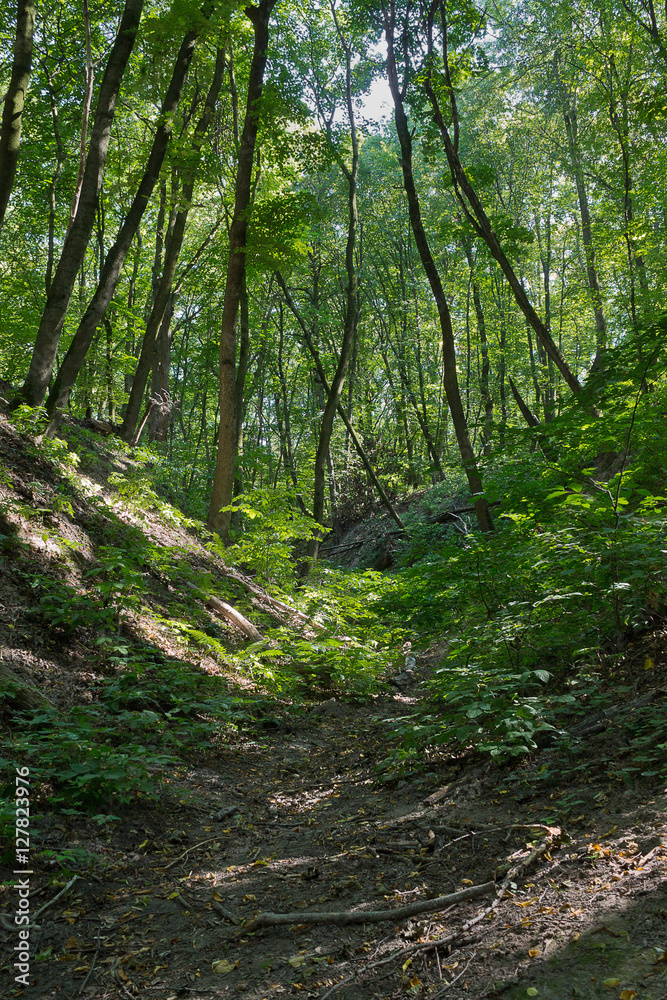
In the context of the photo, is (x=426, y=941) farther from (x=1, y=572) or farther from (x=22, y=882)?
(x=1, y=572)

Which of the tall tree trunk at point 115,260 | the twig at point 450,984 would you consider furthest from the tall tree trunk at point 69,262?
the twig at point 450,984

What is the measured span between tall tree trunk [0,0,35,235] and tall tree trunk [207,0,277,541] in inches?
129

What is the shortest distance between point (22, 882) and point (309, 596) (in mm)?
6112

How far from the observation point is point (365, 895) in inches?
111

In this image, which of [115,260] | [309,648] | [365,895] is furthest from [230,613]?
[365,895]

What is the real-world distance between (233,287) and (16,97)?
12.1ft

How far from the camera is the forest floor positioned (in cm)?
204

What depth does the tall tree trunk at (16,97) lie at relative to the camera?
7.61 meters

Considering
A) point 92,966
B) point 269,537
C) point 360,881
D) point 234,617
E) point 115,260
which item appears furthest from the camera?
point 269,537

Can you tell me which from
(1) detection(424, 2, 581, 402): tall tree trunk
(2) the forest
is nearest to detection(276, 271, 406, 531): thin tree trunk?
(2) the forest

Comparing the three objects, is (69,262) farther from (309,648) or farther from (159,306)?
(309,648)

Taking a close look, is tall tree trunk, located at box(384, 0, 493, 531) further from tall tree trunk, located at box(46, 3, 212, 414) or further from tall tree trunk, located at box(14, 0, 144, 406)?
tall tree trunk, located at box(14, 0, 144, 406)

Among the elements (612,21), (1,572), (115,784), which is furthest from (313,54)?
(115,784)

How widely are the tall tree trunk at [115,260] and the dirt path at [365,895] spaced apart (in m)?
5.84
